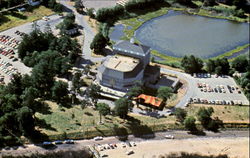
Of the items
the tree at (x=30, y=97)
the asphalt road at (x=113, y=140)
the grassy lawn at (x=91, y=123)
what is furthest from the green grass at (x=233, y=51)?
the tree at (x=30, y=97)

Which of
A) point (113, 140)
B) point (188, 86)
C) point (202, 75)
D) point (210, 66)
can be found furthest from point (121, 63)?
point (210, 66)

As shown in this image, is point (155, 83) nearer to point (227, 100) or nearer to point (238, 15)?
point (227, 100)

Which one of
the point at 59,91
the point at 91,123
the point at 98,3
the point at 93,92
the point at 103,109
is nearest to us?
the point at 103,109

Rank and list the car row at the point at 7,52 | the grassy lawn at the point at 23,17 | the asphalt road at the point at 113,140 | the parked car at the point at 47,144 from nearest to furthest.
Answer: the asphalt road at the point at 113,140 < the parked car at the point at 47,144 < the car row at the point at 7,52 < the grassy lawn at the point at 23,17

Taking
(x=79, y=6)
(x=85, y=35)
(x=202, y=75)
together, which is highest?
(x=79, y=6)

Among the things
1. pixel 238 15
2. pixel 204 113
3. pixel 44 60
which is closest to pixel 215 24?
pixel 238 15

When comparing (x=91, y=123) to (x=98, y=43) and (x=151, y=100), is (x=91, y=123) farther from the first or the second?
(x=98, y=43)

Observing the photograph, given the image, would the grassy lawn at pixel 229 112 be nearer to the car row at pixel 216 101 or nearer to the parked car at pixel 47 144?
the car row at pixel 216 101
